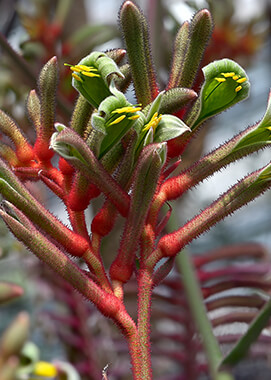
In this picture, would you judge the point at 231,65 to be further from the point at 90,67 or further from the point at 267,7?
the point at 267,7

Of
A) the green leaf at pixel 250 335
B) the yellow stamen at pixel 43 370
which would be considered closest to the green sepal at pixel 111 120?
the green leaf at pixel 250 335

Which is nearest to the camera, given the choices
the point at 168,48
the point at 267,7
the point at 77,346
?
the point at 77,346

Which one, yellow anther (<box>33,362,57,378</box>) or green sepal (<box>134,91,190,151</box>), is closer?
green sepal (<box>134,91,190,151</box>)

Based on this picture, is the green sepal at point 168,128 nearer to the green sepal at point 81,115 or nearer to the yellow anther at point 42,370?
the green sepal at point 81,115

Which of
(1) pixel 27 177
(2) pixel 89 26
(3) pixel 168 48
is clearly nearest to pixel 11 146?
(1) pixel 27 177

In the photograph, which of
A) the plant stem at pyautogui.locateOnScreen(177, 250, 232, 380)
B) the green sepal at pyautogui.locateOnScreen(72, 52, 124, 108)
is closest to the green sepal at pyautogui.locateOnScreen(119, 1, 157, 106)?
the green sepal at pyautogui.locateOnScreen(72, 52, 124, 108)

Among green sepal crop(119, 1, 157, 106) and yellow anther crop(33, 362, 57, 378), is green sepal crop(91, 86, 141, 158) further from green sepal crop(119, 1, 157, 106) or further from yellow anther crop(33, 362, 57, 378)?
yellow anther crop(33, 362, 57, 378)

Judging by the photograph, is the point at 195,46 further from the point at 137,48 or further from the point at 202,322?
the point at 202,322
